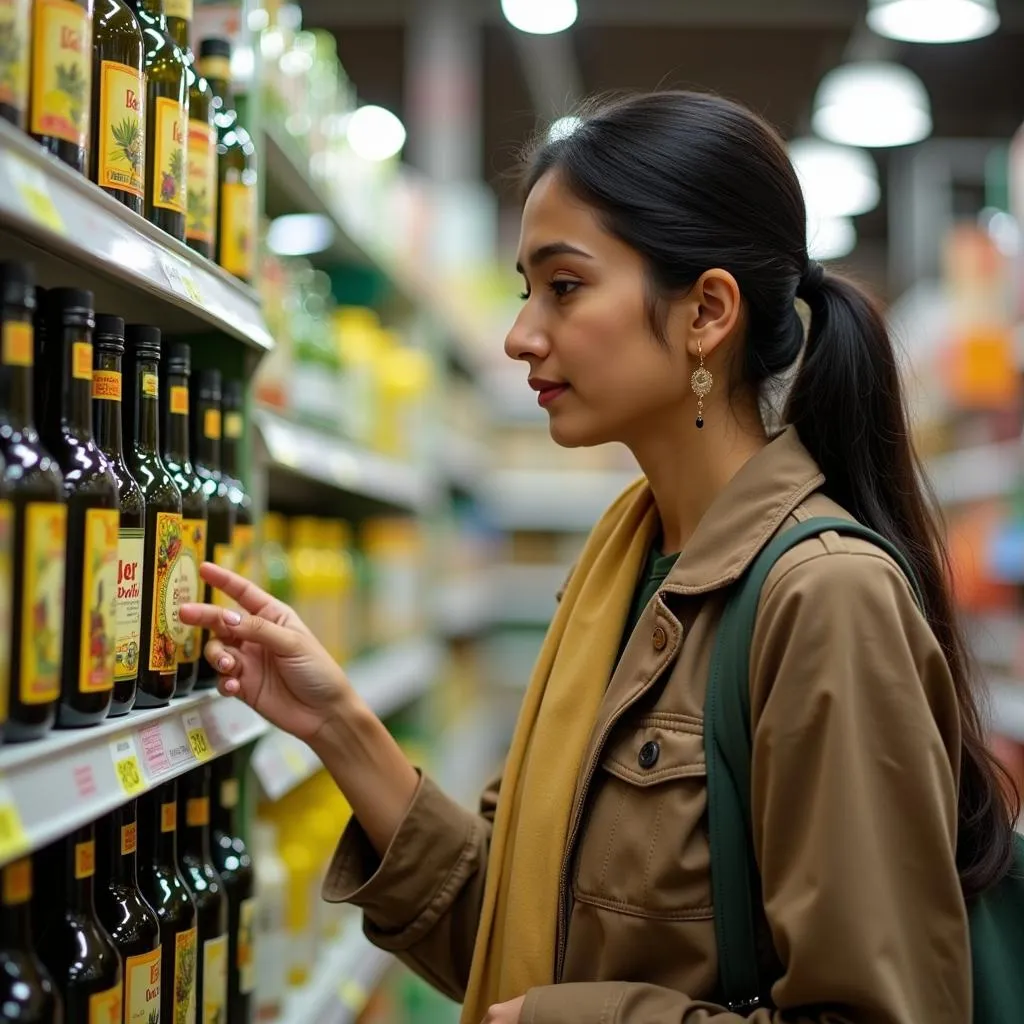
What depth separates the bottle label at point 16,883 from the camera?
40.8 inches

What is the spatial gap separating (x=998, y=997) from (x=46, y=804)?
961 millimetres

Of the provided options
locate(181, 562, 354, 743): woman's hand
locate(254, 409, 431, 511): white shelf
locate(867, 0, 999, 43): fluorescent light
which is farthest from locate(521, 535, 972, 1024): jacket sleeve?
locate(867, 0, 999, 43): fluorescent light

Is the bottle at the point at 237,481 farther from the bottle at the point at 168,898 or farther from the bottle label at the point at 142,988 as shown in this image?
the bottle label at the point at 142,988

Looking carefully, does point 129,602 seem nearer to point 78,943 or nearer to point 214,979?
point 78,943

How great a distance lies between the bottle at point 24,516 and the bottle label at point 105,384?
230mm

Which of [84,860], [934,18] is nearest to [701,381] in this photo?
[84,860]

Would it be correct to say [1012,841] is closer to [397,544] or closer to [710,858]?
[710,858]

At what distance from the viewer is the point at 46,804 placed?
39.4 inches

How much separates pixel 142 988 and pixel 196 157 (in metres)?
0.96

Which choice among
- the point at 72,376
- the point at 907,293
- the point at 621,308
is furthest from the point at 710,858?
the point at 907,293

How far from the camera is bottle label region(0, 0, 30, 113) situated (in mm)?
1009

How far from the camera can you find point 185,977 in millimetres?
1464

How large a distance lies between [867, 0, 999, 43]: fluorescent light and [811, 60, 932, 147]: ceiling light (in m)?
1.08

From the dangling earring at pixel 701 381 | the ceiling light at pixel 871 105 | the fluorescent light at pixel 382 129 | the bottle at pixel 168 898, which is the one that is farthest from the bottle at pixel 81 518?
the fluorescent light at pixel 382 129
